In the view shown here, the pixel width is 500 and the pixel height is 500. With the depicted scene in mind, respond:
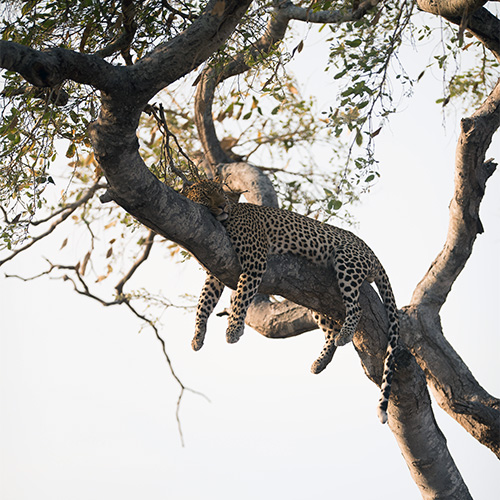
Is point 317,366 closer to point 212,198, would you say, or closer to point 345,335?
point 345,335

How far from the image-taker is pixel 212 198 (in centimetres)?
584

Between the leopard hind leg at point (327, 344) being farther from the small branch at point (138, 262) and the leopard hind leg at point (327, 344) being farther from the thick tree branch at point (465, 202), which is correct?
the small branch at point (138, 262)

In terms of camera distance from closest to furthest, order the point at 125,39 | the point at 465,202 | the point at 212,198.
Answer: the point at 125,39, the point at 212,198, the point at 465,202

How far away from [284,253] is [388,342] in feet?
4.26

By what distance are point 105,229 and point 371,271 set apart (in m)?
4.34

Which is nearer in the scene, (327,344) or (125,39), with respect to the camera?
(125,39)

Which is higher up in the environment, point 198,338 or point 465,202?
point 465,202

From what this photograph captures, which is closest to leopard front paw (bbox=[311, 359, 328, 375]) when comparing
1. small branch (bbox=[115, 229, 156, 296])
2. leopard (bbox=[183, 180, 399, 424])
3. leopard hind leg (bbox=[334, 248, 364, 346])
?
leopard (bbox=[183, 180, 399, 424])

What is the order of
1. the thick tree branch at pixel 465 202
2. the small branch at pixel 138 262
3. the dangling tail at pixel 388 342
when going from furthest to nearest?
the small branch at pixel 138 262
the thick tree branch at pixel 465 202
the dangling tail at pixel 388 342

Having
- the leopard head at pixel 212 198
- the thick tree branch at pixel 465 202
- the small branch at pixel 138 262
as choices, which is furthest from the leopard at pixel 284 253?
the small branch at pixel 138 262

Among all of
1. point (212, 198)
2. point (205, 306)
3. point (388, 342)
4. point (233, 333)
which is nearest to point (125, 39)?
point (212, 198)

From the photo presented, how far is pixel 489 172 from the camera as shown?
696cm

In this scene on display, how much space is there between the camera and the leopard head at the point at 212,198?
581 cm

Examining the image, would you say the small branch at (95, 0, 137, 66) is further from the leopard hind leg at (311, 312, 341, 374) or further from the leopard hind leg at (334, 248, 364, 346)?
the leopard hind leg at (311, 312, 341, 374)
